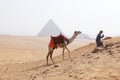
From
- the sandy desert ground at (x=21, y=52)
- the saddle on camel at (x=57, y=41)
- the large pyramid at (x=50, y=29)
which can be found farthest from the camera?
the large pyramid at (x=50, y=29)

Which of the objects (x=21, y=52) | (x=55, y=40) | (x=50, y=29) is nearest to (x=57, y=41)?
(x=55, y=40)

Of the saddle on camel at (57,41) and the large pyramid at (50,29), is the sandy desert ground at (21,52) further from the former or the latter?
the large pyramid at (50,29)

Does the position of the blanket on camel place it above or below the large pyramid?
below

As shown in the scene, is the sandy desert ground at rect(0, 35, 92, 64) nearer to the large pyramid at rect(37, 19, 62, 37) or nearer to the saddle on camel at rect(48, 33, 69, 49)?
the saddle on camel at rect(48, 33, 69, 49)

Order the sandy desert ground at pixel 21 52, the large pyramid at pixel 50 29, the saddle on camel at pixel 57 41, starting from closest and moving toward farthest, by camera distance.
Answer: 1. the saddle on camel at pixel 57 41
2. the sandy desert ground at pixel 21 52
3. the large pyramid at pixel 50 29

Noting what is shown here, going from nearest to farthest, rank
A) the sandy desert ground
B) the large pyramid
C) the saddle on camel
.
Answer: the saddle on camel < the sandy desert ground < the large pyramid

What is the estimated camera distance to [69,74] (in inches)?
450

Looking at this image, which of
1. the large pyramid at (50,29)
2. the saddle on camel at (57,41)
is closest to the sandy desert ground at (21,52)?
the saddle on camel at (57,41)

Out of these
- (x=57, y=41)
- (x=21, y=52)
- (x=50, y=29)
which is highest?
(x=50, y=29)

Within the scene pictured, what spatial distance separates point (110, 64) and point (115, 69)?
70 cm

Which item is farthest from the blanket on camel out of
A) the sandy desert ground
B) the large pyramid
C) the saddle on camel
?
the large pyramid

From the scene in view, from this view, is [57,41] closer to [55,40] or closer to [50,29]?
[55,40]

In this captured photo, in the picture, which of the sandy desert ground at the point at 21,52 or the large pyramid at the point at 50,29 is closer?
the sandy desert ground at the point at 21,52

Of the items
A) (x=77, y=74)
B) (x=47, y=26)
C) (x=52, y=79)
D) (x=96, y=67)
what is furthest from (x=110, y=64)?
(x=47, y=26)
